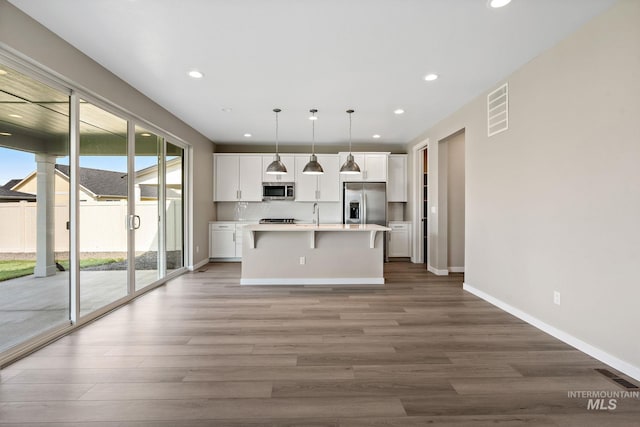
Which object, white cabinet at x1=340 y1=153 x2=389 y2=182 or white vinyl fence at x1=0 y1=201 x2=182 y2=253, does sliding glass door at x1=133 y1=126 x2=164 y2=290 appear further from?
white cabinet at x1=340 y1=153 x2=389 y2=182

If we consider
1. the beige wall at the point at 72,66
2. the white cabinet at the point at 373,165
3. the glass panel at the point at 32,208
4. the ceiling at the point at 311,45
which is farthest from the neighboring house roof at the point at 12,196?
the white cabinet at the point at 373,165

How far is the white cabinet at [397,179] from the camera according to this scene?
6.86 meters

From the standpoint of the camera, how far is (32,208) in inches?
100

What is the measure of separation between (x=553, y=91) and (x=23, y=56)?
4369 mm

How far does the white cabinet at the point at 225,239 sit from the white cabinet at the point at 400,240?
3242mm

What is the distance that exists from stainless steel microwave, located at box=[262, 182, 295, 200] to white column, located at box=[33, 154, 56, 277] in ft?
13.8

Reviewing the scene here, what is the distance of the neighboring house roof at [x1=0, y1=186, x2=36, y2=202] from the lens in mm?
2314

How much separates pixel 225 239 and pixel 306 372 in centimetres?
490

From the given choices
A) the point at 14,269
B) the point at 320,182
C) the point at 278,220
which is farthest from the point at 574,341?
the point at 278,220

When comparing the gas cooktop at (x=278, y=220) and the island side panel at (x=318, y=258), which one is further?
the gas cooktop at (x=278, y=220)

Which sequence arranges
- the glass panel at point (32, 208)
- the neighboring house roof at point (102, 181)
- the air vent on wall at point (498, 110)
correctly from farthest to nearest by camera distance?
the air vent on wall at point (498, 110), the neighboring house roof at point (102, 181), the glass panel at point (32, 208)

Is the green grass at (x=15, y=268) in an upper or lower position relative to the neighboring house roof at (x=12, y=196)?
lower

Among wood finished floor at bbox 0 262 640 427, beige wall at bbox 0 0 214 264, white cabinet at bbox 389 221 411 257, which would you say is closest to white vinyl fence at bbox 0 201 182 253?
wood finished floor at bbox 0 262 640 427

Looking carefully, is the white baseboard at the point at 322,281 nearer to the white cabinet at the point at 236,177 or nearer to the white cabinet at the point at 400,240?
the white cabinet at the point at 400,240
